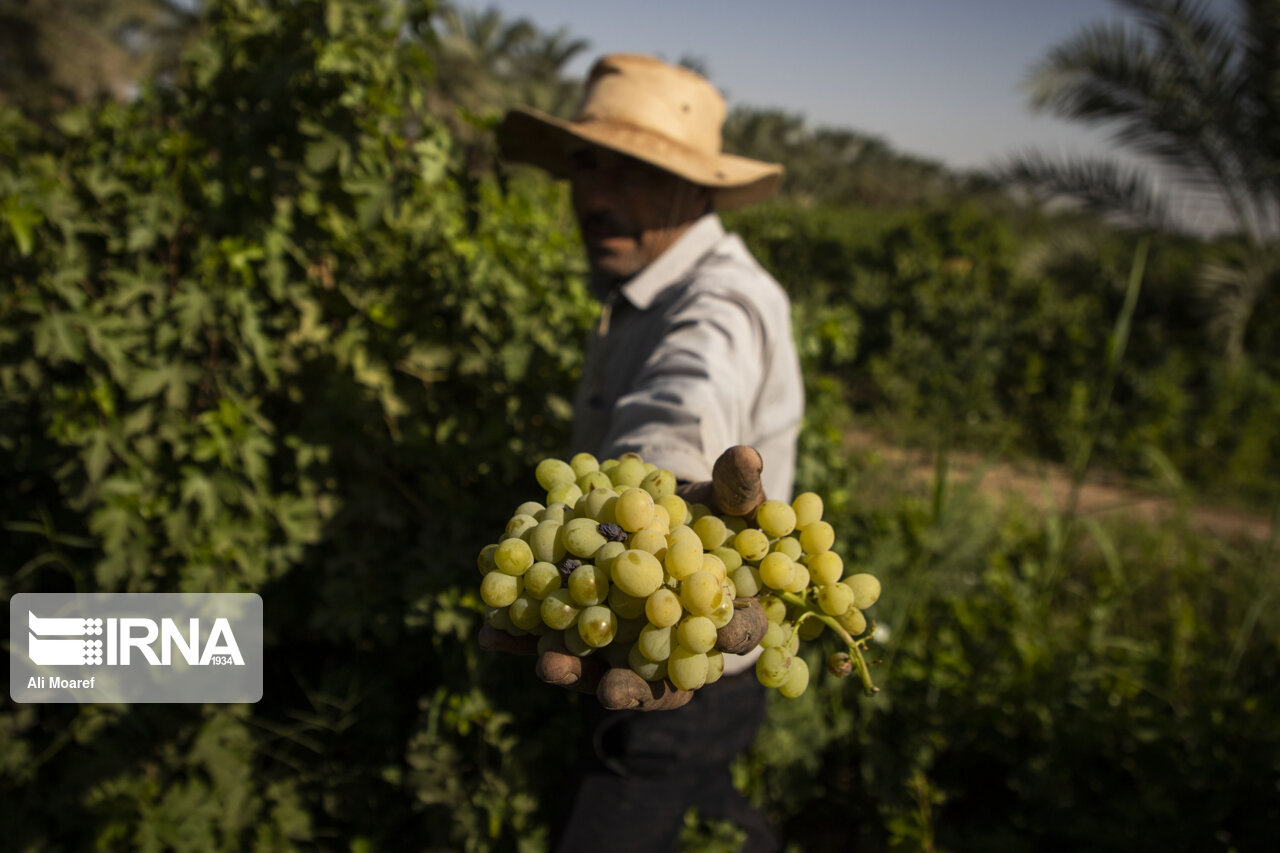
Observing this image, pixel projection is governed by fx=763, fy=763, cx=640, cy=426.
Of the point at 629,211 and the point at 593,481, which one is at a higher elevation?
the point at 629,211

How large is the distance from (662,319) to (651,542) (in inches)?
34.7

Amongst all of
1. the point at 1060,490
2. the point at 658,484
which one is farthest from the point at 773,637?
the point at 1060,490

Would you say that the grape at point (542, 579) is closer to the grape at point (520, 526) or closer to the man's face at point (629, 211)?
the grape at point (520, 526)

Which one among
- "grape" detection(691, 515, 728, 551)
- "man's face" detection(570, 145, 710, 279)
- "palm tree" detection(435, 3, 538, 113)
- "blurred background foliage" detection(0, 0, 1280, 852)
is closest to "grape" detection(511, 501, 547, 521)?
"grape" detection(691, 515, 728, 551)

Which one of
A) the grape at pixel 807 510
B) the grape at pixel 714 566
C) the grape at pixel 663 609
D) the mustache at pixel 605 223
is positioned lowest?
the grape at pixel 663 609

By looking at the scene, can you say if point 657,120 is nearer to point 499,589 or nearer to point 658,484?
point 658,484

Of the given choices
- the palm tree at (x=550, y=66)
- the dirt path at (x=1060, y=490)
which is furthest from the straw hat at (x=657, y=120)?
the palm tree at (x=550, y=66)

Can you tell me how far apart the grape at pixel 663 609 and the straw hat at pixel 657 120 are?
123cm

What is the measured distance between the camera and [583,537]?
95cm

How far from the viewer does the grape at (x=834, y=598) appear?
1.05m

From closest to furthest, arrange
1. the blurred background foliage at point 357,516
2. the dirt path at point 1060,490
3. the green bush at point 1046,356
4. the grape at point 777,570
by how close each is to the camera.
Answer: the grape at point 777,570
the blurred background foliage at point 357,516
the dirt path at point 1060,490
the green bush at point 1046,356

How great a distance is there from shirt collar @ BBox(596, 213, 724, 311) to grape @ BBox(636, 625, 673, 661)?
3.46ft

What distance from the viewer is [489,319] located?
2572 millimetres

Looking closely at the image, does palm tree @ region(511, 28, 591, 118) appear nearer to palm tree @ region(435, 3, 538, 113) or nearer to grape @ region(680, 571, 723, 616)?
palm tree @ region(435, 3, 538, 113)
